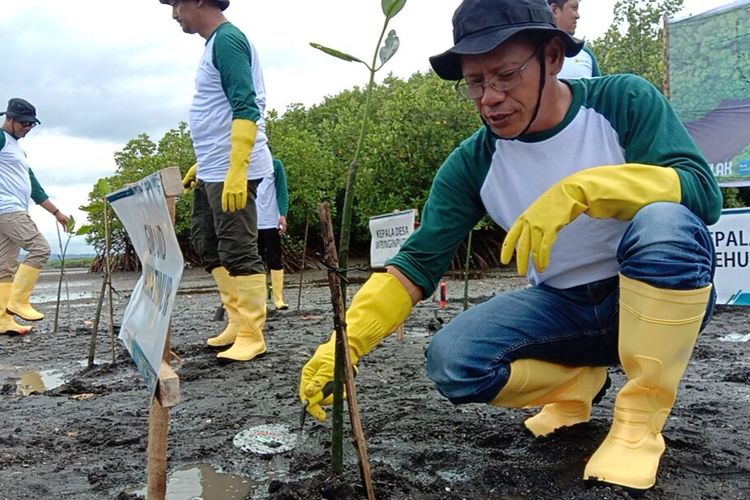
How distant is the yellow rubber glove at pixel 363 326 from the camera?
189 cm

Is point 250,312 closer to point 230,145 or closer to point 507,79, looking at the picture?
point 230,145

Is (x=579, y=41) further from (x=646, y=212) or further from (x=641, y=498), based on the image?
Answer: (x=641, y=498)

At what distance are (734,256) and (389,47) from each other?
496cm

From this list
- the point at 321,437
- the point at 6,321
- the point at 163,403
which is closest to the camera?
the point at 163,403

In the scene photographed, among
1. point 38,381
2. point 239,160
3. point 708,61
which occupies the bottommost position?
point 38,381

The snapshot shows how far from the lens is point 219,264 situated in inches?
171

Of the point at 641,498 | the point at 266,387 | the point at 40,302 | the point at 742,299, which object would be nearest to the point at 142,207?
the point at 641,498

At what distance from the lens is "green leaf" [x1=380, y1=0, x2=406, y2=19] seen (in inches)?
60.4

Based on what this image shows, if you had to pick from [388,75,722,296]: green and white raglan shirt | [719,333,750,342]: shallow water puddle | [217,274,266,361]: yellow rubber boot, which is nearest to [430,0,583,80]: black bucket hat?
[388,75,722,296]: green and white raglan shirt

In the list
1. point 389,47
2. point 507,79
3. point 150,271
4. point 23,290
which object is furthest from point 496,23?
point 23,290

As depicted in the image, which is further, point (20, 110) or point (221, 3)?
point (20, 110)

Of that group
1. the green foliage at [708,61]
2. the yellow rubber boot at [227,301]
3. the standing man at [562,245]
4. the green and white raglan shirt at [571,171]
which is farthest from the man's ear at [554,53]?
the green foliage at [708,61]

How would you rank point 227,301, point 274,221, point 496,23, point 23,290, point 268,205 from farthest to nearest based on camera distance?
point 274,221 → point 268,205 → point 23,290 → point 227,301 → point 496,23

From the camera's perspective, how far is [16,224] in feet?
19.8
